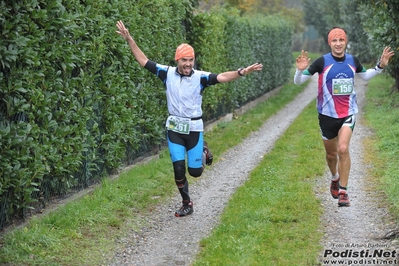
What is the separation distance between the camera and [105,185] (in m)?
8.66

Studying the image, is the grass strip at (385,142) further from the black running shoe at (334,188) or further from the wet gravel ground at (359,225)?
the black running shoe at (334,188)

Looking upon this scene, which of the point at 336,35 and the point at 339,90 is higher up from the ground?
the point at 336,35

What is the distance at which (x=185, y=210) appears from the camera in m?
8.12

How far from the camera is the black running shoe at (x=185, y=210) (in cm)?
808

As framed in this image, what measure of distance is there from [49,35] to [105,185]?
7.93ft

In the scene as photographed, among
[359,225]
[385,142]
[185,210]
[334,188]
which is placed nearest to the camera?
[359,225]

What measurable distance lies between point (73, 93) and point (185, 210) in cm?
198

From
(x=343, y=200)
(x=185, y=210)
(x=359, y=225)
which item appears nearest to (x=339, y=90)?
(x=343, y=200)

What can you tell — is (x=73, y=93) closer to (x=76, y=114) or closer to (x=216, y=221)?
(x=76, y=114)

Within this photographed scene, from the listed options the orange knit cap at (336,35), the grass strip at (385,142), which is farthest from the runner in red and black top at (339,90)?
the grass strip at (385,142)

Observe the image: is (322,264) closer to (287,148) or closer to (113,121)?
(113,121)

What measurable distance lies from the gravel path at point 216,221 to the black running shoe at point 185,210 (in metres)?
0.07

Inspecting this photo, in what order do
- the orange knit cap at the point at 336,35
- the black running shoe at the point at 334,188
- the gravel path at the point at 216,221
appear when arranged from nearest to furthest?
the gravel path at the point at 216,221
the orange knit cap at the point at 336,35
the black running shoe at the point at 334,188

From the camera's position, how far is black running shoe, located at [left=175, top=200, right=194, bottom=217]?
8078 millimetres
